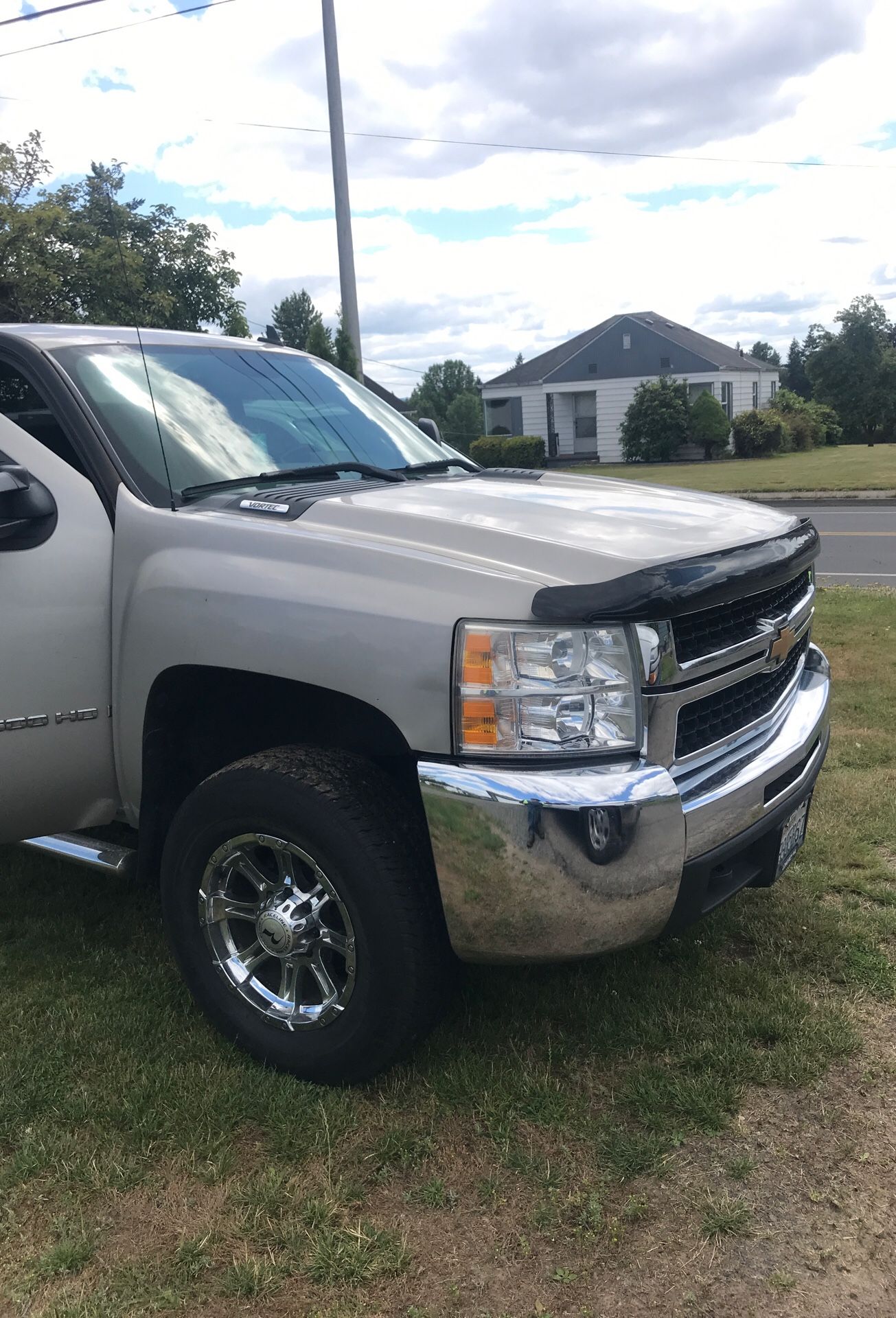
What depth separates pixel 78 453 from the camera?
314cm

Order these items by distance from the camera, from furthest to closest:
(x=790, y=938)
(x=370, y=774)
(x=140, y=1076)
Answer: (x=790, y=938) < (x=140, y=1076) < (x=370, y=774)

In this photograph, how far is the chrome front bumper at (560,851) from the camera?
7.52 feet

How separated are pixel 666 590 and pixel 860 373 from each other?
189ft

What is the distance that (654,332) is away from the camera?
47.6 meters

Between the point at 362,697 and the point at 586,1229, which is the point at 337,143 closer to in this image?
the point at 362,697

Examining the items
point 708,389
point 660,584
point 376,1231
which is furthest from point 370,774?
point 708,389

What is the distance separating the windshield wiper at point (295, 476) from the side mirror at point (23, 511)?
1.27 feet

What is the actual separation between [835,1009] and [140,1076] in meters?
1.98

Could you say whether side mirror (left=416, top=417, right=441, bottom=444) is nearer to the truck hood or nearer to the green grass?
the truck hood

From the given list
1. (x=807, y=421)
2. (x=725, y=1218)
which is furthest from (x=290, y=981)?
(x=807, y=421)

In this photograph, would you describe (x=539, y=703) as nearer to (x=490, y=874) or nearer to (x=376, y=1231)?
(x=490, y=874)

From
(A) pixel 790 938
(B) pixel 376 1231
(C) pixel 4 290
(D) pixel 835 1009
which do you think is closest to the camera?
(B) pixel 376 1231

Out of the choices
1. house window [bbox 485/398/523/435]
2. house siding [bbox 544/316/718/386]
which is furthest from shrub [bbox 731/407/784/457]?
house window [bbox 485/398/523/435]

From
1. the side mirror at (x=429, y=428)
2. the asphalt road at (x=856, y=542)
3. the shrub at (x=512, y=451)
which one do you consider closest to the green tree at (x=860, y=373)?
the shrub at (x=512, y=451)
